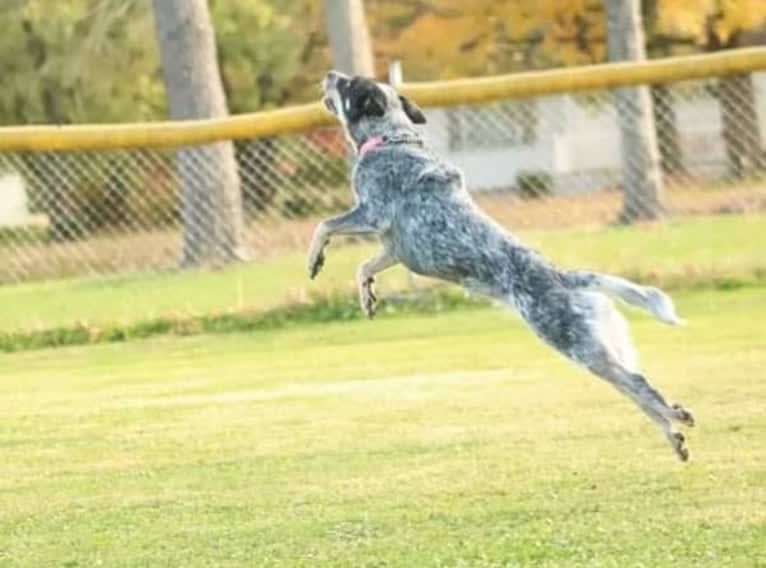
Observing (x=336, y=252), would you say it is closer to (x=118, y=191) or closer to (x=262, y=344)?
(x=118, y=191)

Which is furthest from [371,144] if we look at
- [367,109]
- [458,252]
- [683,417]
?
[683,417]

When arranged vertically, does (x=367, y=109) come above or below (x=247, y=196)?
above

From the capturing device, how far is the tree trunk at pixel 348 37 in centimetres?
2295

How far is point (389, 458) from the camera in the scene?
8.12m

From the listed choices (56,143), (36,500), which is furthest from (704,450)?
(56,143)

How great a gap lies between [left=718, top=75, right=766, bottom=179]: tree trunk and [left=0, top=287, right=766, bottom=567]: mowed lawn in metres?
3.67

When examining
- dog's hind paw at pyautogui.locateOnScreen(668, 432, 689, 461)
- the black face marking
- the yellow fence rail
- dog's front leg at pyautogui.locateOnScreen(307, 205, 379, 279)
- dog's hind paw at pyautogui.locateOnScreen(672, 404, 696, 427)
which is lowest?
dog's hind paw at pyautogui.locateOnScreen(668, 432, 689, 461)

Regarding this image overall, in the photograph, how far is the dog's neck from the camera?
8.09 m

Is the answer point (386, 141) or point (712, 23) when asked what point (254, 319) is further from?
point (712, 23)

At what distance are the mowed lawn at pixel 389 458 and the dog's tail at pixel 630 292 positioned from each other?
22.4 inches

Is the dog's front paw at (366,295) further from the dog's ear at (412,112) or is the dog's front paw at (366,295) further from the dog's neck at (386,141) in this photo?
the dog's ear at (412,112)

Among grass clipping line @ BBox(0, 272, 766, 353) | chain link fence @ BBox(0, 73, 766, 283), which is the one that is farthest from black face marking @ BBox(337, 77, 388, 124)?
chain link fence @ BBox(0, 73, 766, 283)

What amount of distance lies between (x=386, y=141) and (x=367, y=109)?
0.83ft

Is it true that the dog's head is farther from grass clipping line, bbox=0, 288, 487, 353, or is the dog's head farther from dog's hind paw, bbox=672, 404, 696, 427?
grass clipping line, bbox=0, 288, 487, 353
